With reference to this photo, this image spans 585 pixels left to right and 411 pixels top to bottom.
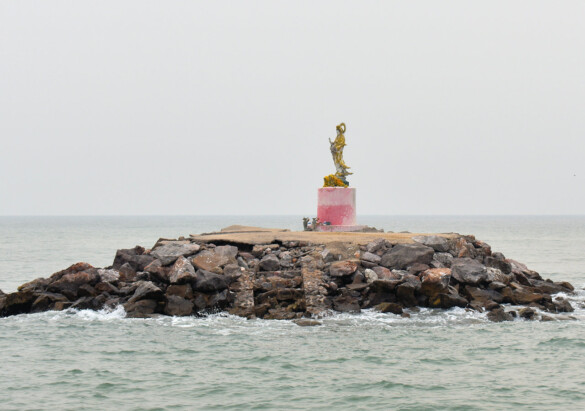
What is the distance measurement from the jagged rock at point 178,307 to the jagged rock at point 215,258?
5.27 ft

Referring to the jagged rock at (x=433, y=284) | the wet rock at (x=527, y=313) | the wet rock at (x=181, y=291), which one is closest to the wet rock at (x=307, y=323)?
the wet rock at (x=181, y=291)

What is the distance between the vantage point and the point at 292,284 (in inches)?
725

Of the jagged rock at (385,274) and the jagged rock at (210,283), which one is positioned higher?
the jagged rock at (385,274)

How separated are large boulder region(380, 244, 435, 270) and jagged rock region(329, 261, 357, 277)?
1.51 meters

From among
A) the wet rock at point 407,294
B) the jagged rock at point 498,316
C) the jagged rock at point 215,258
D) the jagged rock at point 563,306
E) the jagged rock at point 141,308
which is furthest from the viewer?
the jagged rock at point 215,258

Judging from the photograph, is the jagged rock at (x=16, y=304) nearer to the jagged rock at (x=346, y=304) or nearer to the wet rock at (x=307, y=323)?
the wet rock at (x=307, y=323)

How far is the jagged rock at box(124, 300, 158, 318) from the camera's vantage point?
57.7 feet

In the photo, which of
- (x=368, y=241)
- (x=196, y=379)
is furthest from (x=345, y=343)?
(x=368, y=241)

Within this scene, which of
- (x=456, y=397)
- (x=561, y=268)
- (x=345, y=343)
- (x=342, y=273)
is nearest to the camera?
(x=456, y=397)

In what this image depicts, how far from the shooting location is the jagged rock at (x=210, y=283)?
18.1m

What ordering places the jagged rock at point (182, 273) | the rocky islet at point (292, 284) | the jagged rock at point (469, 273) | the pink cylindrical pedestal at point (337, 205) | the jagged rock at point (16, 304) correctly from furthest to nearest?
the pink cylindrical pedestal at point (337, 205) → the jagged rock at point (469, 273) → the jagged rock at point (16, 304) → the jagged rock at point (182, 273) → the rocky islet at point (292, 284)

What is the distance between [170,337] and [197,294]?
2.94 metres

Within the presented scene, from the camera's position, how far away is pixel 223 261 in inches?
787

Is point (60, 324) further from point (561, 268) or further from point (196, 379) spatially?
point (561, 268)
